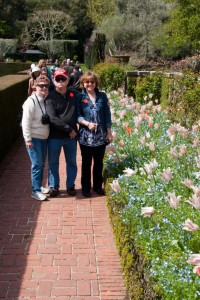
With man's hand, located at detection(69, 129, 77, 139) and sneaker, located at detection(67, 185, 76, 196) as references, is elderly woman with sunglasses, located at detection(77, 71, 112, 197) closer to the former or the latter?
man's hand, located at detection(69, 129, 77, 139)

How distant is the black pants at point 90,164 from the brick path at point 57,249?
21 cm

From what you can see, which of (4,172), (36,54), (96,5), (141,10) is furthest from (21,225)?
(36,54)

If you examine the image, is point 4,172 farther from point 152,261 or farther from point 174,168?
point 152,261

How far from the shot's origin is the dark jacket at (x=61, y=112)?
5.08m

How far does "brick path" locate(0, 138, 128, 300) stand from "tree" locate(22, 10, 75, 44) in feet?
156

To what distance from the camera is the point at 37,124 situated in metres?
5.16

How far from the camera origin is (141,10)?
3177 centimetres

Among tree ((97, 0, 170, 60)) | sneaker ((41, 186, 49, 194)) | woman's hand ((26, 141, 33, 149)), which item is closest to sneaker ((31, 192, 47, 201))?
sneaker ((41, 186, 49, 194))

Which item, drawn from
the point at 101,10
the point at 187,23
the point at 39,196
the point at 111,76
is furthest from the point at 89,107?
the point at 101,10

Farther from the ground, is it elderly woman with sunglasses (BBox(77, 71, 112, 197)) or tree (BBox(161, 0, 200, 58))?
tree (BBox(161, 0, 200, 58))

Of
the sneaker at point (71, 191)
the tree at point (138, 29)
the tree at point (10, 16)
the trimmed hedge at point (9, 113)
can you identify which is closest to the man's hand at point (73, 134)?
the sneaker at point (71, 191)

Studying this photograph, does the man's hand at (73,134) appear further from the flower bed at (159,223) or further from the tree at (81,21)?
the tree at (81,21)

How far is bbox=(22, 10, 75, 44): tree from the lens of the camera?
166ft

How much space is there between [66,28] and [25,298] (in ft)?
173
